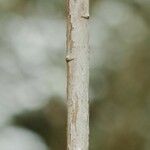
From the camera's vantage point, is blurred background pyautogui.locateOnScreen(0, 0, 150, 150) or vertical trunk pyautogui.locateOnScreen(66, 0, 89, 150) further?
blurred background pyautogui.locateOnScreen(0, 0, 150, 150)

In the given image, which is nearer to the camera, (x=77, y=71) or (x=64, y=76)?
(x=77, y=71)

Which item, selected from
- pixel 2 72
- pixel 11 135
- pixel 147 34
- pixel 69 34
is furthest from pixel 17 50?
pixel 69 34

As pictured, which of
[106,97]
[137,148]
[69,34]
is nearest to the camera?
[69,34]

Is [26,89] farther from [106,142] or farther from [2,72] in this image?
[106,142]
